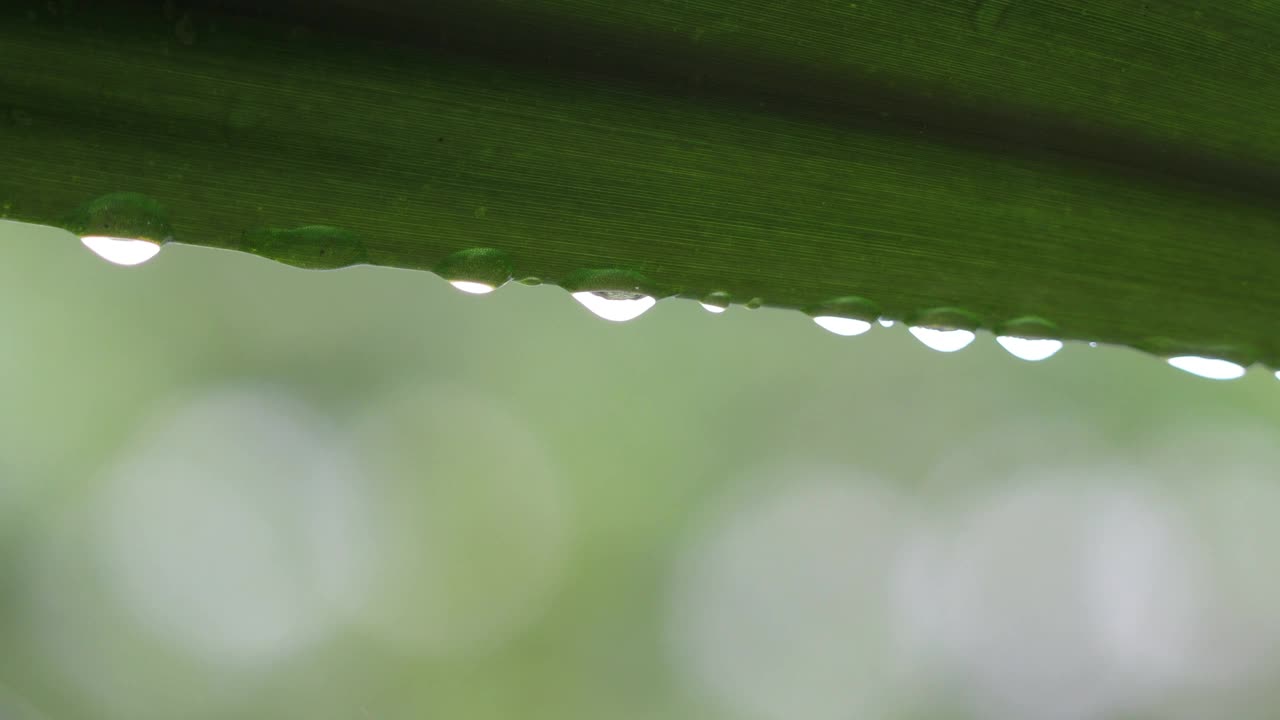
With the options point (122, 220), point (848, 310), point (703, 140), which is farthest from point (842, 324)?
point (122, 220)

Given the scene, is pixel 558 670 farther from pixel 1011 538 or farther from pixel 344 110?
pixel 344 110

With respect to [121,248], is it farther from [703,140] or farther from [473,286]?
[703,140]

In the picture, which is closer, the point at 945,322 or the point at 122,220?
the point at 122,220

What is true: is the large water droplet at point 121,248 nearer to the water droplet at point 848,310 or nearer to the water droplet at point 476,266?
the water droplet at point 476,266

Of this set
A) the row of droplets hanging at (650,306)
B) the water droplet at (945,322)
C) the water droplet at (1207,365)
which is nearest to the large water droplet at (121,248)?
the row of droplets hanging at (650,306)

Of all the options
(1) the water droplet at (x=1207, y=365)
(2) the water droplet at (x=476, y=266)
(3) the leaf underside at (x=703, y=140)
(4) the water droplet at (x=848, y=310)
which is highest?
(3) the leaf underside at (x=703, y=140)

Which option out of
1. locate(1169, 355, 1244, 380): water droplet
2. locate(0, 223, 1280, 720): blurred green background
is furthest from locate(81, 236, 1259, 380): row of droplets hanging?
locate(0, 223, 1280, 720): blurred green background

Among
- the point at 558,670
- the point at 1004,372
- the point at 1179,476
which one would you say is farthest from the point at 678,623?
the point at 1179,476

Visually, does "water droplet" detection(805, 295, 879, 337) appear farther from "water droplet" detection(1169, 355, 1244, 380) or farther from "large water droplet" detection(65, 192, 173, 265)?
"large water droplet" detection(65, 192, 173, 265)
